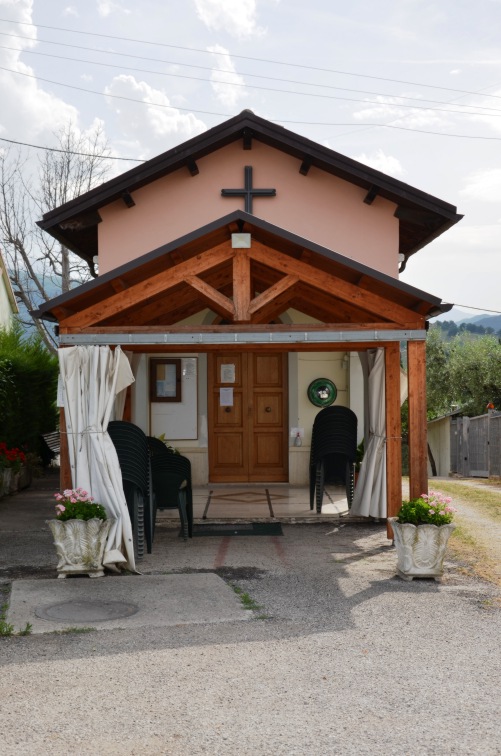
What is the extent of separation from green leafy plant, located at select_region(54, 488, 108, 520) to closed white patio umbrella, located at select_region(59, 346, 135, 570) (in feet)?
0.57

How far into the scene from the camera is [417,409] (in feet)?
28.2

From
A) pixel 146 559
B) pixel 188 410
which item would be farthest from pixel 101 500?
pixel 188 410

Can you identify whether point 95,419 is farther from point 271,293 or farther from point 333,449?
point 333,449

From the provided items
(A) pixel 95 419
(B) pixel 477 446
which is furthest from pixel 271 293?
(B) pixel 477 446

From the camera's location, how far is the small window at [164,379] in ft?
46.2

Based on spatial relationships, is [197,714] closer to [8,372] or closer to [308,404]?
[308,404]

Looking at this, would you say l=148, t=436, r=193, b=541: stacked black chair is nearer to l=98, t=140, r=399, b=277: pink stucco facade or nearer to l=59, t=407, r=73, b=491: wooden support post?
l=59, t=407, r=73, b=491: wooden support post

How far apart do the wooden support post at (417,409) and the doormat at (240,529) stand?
2032 mm

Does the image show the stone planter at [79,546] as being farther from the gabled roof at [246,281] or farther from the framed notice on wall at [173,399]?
the framed notice on wall at [173,399]

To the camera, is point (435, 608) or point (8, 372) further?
point (8, 372)

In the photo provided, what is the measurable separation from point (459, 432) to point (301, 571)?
15.9m

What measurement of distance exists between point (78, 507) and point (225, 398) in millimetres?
6683

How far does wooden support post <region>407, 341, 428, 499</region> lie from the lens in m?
8.55

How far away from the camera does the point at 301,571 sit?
7.80 metres
